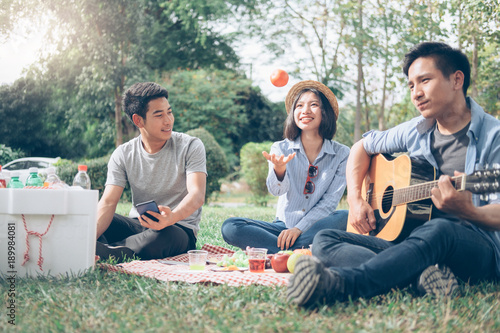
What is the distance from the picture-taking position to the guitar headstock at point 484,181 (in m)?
2.50

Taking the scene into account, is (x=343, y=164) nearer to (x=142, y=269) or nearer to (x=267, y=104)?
(x=142, y=269)

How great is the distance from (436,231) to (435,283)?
12.2 inches

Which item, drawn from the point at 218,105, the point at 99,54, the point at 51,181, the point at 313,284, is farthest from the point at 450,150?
the point at 218,105

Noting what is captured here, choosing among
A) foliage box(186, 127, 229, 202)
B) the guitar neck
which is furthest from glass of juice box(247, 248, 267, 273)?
foliage box(186, 127, 229, 202)

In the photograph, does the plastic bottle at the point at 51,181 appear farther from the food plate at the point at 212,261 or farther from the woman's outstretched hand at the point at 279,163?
the woman's outstretched hand at the point at 279,163

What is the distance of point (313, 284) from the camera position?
2.34 meters

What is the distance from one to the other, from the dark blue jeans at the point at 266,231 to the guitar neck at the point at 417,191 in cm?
92

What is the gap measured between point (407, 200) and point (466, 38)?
9.16 meters

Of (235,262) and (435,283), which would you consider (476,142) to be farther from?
(235,262)

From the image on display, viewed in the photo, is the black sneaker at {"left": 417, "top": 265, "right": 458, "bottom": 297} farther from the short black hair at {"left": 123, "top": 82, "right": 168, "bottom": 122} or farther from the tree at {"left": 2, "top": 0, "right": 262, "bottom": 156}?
the tree at {"left": 2, "top": 0, "right": 262, "bottom": 156}

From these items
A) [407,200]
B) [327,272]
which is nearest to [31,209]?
[327,272]

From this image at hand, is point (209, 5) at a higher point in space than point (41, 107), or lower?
higher

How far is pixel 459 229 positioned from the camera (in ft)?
8.63

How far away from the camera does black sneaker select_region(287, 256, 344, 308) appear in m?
2.34
